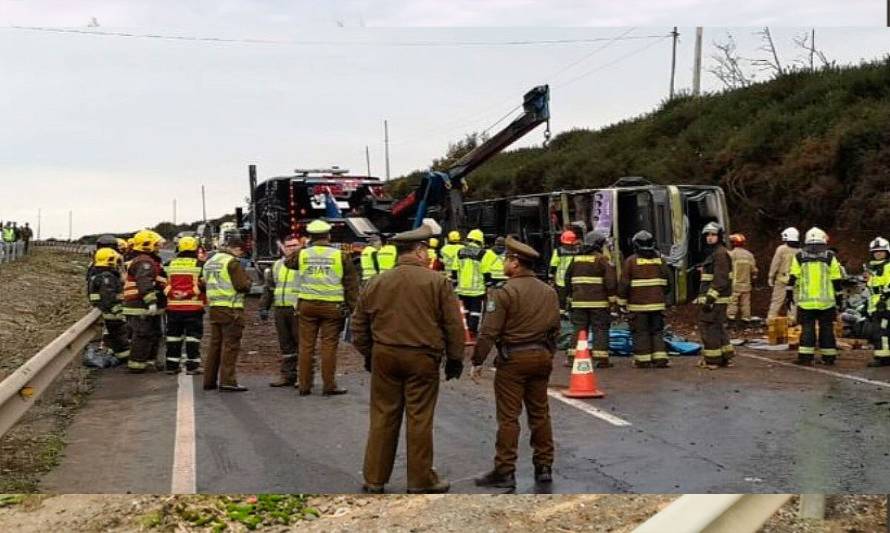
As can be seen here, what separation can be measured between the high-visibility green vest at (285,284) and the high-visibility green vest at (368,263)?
1.76ft

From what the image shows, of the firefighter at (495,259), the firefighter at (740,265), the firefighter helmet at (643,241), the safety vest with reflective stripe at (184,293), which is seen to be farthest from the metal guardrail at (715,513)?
the safety vest with reflective stripe at (184,293)

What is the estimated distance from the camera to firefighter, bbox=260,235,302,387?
5.45m

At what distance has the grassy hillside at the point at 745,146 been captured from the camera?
4.43m

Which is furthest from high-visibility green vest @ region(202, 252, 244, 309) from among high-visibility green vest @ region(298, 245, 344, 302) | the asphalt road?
the asphalt road

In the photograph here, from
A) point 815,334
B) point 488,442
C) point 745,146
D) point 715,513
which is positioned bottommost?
point 715,513

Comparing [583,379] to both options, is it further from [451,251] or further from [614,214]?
[451,251]

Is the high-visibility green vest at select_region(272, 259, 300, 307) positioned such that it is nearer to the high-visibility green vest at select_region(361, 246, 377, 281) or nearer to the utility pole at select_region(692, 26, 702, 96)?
the high-visibility green vest at select_region(361, 246, 377, 281)

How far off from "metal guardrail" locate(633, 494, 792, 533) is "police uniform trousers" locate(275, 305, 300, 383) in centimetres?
277

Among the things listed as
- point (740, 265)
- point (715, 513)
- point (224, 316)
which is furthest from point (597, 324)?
point (715, 513)

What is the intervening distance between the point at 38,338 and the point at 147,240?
87.8 inches

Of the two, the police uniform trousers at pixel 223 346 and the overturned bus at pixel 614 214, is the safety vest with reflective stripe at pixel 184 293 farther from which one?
the overturned bus at pixel 614 214

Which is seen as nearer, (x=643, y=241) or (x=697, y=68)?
(x=697, y=68)

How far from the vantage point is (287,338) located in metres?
6.57

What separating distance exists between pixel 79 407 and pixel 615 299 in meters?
3.82
